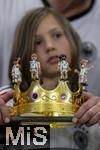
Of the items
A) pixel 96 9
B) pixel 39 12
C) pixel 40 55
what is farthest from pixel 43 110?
pixel 96 9

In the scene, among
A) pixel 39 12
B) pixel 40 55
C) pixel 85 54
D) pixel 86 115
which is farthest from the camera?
pixel 85 54

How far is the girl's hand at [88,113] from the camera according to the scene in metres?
1.07

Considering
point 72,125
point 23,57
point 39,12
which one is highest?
point 39,12

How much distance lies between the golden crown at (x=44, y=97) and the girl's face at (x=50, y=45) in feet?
0.25

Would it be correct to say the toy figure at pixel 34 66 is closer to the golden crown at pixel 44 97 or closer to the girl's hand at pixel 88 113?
the golden crown at pixel 44 97

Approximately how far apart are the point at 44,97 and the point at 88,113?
11 centimetres

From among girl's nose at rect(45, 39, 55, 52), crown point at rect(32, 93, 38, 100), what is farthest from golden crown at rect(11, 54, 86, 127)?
girl's nose at rect(45, 39, 55, 52)

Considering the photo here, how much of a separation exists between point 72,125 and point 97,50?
583mm

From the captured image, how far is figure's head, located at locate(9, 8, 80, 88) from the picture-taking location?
124 cm

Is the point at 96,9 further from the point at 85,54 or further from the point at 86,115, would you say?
the point at 86,115

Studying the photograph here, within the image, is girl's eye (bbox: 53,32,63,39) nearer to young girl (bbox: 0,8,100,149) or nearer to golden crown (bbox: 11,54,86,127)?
young girl (bbox: 0,8,100,149)

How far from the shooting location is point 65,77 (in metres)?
1.16

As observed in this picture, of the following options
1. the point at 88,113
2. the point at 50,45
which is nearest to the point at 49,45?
the point at 50,45

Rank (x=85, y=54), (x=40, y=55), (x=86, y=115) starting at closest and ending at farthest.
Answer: (x=86, y=115)
(x=40, y=55)
(x=85, y=54)
